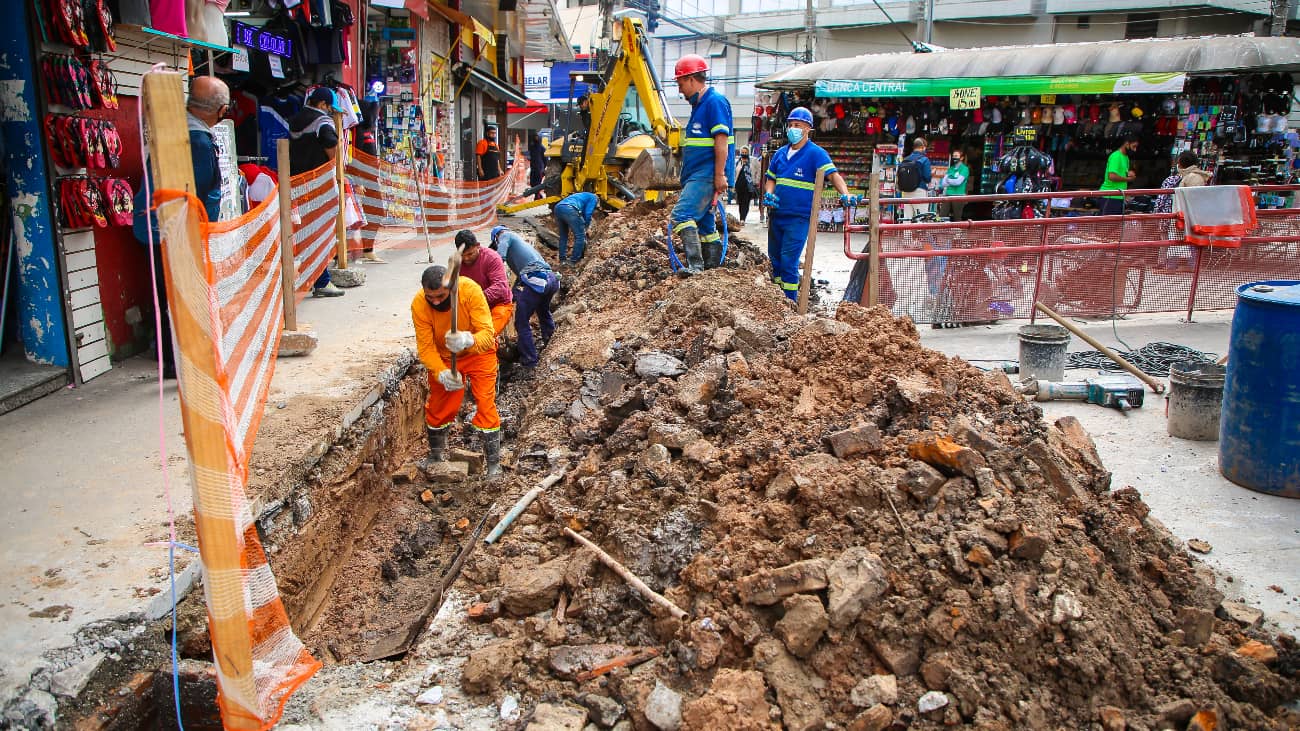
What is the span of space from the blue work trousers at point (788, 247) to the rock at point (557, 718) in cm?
540

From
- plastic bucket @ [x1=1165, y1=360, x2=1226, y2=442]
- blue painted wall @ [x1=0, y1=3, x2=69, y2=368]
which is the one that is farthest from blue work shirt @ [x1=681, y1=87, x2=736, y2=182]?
blue painted wall @ [x1=0, y1=3, x2=69, y2=368]

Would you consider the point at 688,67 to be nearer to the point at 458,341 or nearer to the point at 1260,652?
the point at 458,341

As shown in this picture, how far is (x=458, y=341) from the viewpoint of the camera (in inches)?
214

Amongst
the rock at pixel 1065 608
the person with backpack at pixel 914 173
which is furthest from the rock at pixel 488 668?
the person with backpack at pixel 914 173

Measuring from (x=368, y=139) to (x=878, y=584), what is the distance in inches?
406

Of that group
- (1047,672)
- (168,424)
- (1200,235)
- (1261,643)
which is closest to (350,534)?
(168,424)

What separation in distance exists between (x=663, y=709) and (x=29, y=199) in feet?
16.2

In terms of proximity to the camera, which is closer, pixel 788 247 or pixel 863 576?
pixel 863 576

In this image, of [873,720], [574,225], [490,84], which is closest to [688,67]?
[574,225]

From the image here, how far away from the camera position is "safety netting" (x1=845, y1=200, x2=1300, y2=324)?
8664 millimetres

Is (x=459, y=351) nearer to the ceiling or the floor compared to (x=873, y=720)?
nearer to the ceiling

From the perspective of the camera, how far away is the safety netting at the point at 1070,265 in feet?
28.4

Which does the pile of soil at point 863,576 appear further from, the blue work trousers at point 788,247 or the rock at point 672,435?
the blue work trousers at point 788,247

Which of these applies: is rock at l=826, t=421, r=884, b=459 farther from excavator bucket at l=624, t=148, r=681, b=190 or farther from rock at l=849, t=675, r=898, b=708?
excavator bucket at l=624, t=148, r=681, b=190
